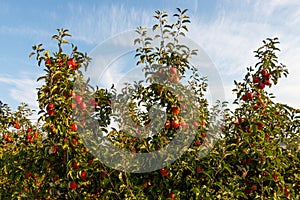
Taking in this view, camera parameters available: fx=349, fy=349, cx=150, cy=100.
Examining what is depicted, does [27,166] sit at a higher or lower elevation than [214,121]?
lower

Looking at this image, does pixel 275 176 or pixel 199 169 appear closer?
pixel 199 169

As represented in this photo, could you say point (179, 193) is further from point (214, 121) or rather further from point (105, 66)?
point (105, 66)

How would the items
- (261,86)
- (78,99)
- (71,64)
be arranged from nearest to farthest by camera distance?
(78,99)
(71,64)
(261,86)

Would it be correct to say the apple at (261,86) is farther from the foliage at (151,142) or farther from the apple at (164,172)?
the apple at (164,172)

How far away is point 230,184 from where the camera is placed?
3.44m

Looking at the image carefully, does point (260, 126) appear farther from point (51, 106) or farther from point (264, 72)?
point (51, 106)

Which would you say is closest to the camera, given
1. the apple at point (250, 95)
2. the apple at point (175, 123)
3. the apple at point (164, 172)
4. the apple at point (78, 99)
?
the apple at point (164, 172)

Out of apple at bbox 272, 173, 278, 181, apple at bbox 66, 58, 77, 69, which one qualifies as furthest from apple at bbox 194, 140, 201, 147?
apple at bbox 66, 58, 77, 69

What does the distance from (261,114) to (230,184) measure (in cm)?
106

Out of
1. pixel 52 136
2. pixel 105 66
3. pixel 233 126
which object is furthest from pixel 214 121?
pixel 52 136

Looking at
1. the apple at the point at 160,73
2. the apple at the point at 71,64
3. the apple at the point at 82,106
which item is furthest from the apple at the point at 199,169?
the apple at the point at 71,64

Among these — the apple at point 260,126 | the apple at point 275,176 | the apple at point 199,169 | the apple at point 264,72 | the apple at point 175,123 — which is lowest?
the apple at point 199,169

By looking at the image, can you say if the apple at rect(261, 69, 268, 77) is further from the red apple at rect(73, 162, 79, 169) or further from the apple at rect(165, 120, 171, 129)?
the red apple at rect(73, 162, 79, 169)

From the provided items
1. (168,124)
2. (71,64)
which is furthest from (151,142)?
(71,64)
